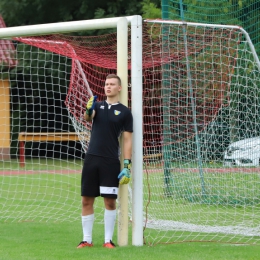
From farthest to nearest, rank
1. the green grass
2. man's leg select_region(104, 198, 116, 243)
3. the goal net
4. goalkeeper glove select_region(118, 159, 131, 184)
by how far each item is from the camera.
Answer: the goal net → man's leg select_region(104, 198, 116, 243) → goalkeeper glove select_region(118, 159, 131, 184) → the green grass

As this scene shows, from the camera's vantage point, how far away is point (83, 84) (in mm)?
10133

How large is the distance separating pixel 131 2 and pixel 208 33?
17450 millimetres

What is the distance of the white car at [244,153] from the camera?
9500mm

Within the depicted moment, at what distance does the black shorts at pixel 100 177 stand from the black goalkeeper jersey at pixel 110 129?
8 cm

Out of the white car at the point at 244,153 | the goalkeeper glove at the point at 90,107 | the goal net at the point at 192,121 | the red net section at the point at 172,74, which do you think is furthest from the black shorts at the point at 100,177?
the white car at the point at 244,153

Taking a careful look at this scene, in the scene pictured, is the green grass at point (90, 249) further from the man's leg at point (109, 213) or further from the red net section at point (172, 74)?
the red net section at point (172, 74)

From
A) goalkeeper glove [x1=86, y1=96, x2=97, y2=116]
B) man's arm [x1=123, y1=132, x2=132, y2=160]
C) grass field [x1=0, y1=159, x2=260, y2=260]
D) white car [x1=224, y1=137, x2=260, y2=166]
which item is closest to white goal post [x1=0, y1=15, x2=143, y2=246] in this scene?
man's arm [x1=123, y1=132, x2=132, y2=160]

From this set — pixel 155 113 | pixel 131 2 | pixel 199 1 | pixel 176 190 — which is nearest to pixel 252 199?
pixel 176 190

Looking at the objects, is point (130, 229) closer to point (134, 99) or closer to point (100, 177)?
point (100, 177)

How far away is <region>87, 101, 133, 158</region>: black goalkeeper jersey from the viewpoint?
745cm

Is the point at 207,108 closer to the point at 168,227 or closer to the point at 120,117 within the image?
the point at 168,227

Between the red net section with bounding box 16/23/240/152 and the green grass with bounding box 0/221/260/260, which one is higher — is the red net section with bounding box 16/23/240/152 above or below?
above

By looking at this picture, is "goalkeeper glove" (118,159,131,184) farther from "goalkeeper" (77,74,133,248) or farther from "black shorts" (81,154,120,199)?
"black shorts" (81,154,120,199)

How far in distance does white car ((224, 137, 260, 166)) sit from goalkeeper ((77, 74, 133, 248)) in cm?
258
